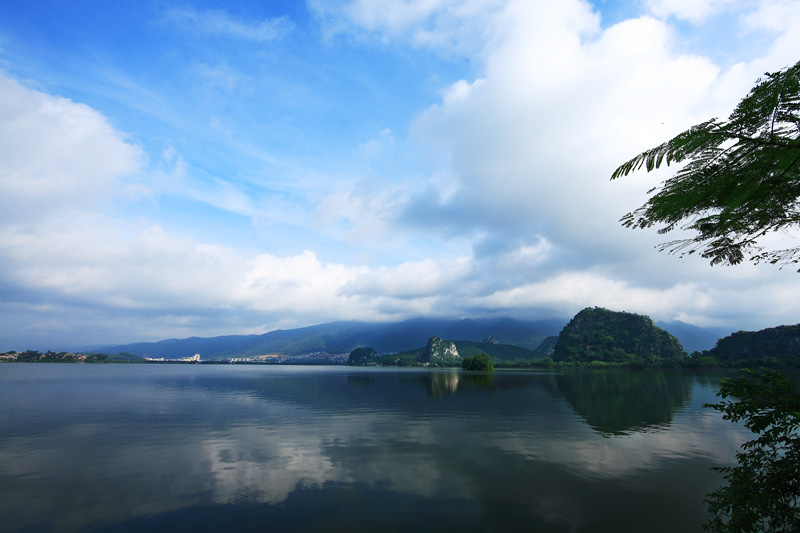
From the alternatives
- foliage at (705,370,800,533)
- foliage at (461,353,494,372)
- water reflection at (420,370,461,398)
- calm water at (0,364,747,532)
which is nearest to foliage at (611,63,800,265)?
foliage at (705,370,800,533)

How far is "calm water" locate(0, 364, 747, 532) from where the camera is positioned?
15.3m

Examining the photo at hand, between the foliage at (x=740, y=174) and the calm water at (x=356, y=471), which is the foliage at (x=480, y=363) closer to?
the calm water at (x=356, y=471)

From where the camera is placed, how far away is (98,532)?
1402cm

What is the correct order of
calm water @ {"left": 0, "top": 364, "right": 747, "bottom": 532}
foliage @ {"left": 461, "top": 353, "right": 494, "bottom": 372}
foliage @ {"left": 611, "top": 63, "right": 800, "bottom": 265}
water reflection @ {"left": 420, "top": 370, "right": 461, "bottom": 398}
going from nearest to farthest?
foliage @ {"left": 611, "top": 63, "right": 800, "bottom": 265} < calm water @ {"left": 0, "top": 364, "right": 747, "bottom": 532} < water reflection @ {"left": 420, "top": 370, "right": 461, "bottom": 398} < foliage @ {"left": 461, "top": 353, "right": 494, "bottom": 372}

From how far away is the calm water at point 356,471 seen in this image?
50.3 feet

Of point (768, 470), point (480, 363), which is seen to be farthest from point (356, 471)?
point (480, 363)

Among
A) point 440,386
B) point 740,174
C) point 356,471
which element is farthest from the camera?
point 440,386

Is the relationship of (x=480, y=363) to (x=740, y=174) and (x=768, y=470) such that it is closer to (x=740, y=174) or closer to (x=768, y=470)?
(x=768, y=470)

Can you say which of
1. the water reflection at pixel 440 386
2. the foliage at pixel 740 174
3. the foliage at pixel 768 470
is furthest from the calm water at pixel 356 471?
the water reflection at pixel 440 386

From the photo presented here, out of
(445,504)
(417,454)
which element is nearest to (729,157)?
(445,504)

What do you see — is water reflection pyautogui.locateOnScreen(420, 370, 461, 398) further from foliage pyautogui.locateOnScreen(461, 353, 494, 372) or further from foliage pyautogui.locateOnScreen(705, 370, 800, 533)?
foliage pyautogui.locateOnScreen(461, 353, 494, 372)

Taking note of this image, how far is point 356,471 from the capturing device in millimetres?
21453

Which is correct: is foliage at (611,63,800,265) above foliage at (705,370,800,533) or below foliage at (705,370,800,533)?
above

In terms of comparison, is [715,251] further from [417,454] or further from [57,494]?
[57,494]
